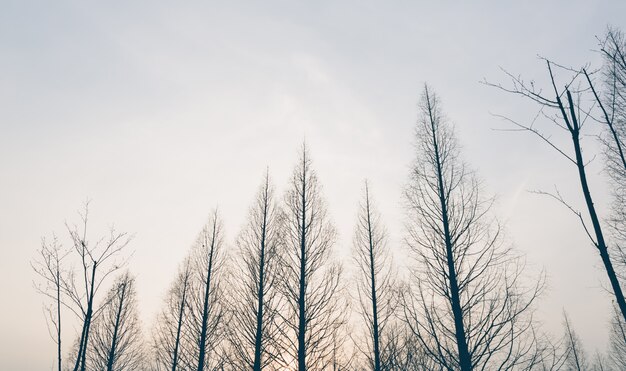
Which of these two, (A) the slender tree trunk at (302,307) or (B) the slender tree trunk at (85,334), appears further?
(A) the slender tree trunk at (302,307)

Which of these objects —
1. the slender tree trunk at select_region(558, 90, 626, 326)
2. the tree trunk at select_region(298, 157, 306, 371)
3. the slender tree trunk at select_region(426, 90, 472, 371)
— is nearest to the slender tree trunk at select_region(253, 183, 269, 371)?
the tree trunk at select_region(298, 157, 306, 371)

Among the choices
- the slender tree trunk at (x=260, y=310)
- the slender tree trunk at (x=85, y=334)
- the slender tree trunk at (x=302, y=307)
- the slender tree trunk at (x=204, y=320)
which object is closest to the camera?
the slender tree trunk at (x=85, y=334)

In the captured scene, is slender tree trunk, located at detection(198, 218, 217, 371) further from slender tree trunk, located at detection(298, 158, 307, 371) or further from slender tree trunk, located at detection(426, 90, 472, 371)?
slender tree trunk, located at detection(426, 90, 472, 371)

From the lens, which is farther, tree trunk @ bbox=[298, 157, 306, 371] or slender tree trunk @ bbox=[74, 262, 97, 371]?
tree trunk @ bbox=[298, 157, 306, 371]

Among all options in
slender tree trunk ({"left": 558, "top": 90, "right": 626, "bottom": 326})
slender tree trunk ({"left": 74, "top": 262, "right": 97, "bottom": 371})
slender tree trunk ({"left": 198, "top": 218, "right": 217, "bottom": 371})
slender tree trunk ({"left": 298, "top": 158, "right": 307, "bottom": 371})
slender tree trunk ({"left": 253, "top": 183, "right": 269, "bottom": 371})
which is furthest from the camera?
slender tree trunk ({"left": 198, "top": 218, "right": 217, "bottom": 371})

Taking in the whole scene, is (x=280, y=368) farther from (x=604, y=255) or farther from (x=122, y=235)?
(x=604, y=255)

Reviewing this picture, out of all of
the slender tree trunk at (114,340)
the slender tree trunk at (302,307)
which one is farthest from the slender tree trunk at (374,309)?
the slender tree trunk at (114,340)

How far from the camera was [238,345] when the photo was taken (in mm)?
9961

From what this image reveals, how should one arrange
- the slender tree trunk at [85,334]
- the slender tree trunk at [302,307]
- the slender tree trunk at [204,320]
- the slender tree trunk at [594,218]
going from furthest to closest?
the slender tree trunk at [204,320], the slender tree trunk at [302,307], the slender tree trunk at [85,334], the slender tree trunk at [594,218]

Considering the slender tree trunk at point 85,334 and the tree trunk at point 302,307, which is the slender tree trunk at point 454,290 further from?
the slender tree trunk at point 85,334

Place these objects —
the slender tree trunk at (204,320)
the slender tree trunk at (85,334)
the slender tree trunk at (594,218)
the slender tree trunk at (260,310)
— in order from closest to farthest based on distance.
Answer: the slender tree trunk at (594,218)
the slender tree trunk at (85,334)
the slender tree trunk at (260,310)
the slender tree trunk at (204,320)

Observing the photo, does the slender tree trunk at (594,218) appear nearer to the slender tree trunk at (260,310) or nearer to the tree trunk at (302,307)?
the tree trunk at (302,307)

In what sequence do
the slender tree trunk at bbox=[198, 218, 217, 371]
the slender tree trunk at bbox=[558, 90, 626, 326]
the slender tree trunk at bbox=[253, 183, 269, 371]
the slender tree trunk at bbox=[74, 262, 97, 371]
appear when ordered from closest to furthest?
the slender tree trunk at bbox=[558, 90, 626, 326]
the slender tree trunk at bbox=[74, 262, 97, 371]
the slender tree trunk at bbox=[253, 183, 269, 371]
the slender tree trunk at bbox=[198, 218, 217, 371]

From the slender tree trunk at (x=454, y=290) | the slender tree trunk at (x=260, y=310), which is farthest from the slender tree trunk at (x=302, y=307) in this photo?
the slender tree trunk at (x=454, y=290)
